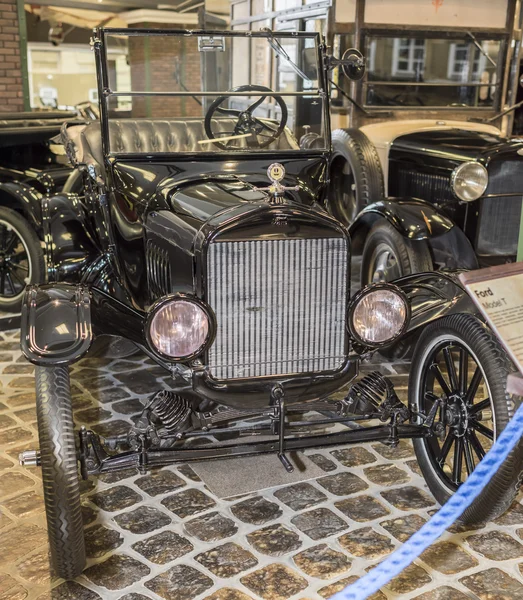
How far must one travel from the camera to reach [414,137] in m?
5.50

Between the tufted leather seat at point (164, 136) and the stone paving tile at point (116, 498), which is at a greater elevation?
the tufted leather seat at point (164, 136)

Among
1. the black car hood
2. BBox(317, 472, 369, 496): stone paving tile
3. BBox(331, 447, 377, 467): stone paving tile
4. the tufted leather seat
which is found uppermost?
the tufted leather seat

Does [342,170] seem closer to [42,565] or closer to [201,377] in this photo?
[201,377]

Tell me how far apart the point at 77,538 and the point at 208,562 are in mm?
489

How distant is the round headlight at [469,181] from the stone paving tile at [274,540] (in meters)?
2.55

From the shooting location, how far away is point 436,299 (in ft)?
9.42

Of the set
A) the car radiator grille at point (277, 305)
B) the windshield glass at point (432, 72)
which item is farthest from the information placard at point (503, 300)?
the windshield glass at point (432, 72)

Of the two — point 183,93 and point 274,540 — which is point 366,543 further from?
point 183,93

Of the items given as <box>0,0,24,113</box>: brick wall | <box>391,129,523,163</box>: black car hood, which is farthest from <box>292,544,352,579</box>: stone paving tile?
<box>0,0,24,113</box>: brick wall

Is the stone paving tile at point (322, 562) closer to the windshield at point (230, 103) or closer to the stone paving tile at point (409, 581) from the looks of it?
the stone paving tile at point (409, 581)

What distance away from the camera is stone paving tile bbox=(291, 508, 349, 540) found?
2.80 metres

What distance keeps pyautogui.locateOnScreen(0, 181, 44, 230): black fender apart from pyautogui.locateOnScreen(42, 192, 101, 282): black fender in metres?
0.93

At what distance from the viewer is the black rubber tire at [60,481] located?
2.39 metres

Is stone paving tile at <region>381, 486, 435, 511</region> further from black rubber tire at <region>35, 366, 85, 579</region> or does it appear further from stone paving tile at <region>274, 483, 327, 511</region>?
black rubber tire at <region>35, 366, 85, 579</region>
